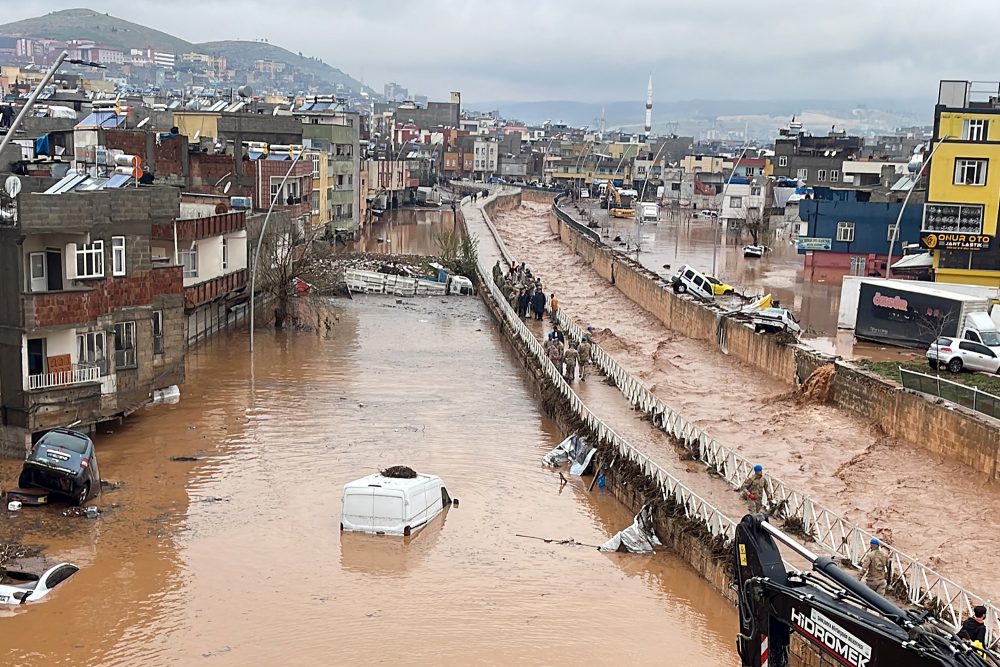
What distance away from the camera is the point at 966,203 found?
4278 cm

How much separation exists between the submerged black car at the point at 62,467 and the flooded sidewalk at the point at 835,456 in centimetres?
1198

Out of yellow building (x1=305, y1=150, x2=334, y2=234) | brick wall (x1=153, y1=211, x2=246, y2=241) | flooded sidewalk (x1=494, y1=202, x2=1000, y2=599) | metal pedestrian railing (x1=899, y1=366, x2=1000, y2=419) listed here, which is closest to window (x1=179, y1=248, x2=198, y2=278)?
brick wall (x1=153, y1=211, x2=246, y2=241)

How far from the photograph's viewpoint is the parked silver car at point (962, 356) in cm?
2872

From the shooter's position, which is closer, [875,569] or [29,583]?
[875,569]

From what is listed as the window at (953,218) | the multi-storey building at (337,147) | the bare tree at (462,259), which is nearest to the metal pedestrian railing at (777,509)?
the window at (953,218)

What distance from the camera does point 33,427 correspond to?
24.0 metres

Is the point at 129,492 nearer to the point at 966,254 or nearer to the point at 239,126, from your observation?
the point at 966,254

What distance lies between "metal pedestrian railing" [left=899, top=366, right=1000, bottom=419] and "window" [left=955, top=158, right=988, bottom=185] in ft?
58.0

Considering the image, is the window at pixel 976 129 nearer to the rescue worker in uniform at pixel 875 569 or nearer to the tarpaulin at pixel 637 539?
the tarpaulin at pixel 637 539

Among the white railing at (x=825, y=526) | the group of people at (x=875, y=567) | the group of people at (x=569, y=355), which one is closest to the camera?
the group of people at (x=875, y=567)

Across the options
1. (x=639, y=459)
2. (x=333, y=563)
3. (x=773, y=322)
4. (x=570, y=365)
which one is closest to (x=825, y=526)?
(x=639, y=459)

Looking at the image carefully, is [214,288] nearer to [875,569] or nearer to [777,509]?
[777,509]

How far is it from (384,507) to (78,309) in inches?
336

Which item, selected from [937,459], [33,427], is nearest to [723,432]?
[937,459]
